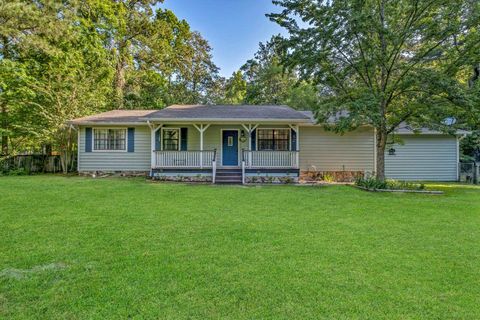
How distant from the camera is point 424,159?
45.2 feet

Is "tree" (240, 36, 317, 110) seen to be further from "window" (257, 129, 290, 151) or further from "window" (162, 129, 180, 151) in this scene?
"window" (162, 129, 180, 151)

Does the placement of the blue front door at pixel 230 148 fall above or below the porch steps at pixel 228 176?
above

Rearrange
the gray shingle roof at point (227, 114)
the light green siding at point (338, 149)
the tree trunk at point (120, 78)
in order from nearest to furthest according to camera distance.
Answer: the gray shingle roof at point (227, 114), the light green siding at point (338, 149), the tree trunk at point (120, 78)

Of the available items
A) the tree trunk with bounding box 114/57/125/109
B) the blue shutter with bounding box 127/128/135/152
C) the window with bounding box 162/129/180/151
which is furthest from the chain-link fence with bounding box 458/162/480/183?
the tree trunk with bounding box 114/57/125/109

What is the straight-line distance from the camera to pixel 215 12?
18.9 meters

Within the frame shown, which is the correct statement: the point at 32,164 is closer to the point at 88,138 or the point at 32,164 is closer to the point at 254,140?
the point at 88,138

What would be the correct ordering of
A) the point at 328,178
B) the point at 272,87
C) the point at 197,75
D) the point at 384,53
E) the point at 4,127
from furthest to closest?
1. the point at 197,75
2. the point at 272,87
3. the point at 4,127
4. the point at 328,178
5. the point at 384,53

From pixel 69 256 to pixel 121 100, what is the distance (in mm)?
19360

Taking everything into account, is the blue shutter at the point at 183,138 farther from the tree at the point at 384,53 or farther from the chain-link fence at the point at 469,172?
the chain-link fence at the point at 469,172

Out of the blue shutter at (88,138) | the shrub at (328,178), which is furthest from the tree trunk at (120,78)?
the shrub at (328,178)

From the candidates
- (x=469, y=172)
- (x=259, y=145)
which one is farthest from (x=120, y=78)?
(x=469, y=172)

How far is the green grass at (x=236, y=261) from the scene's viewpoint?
2594 millimetres

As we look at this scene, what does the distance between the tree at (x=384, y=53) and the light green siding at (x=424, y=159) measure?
300cm

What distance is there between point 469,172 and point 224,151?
1176 centimetres
